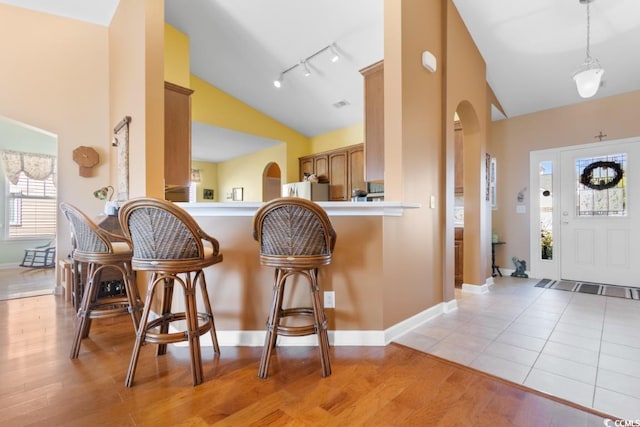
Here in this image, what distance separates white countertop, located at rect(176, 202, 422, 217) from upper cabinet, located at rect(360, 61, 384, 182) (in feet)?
2.21

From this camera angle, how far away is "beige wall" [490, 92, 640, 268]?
3.92 m

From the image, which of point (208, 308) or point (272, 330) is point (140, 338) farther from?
point (272, 330)

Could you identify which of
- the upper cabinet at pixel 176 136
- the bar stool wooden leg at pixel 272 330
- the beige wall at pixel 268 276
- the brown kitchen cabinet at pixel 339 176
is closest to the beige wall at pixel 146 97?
the upper cabinet at pixel 176 136

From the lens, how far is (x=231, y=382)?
1.71m

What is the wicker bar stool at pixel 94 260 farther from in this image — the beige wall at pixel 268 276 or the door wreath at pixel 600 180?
the door wreath at pixel 600 180

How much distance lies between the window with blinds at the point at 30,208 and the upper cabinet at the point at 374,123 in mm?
6165

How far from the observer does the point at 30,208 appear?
220 inches

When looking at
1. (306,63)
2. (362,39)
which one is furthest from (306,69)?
(362,39)

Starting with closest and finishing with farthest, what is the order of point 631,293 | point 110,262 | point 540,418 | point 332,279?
point 540,418
point 110,262
point 332,279
point 631,293

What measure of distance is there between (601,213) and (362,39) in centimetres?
395

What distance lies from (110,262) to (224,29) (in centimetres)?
352

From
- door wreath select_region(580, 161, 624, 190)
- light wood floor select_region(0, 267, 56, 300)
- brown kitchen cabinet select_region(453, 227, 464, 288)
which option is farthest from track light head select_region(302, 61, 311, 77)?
light wood floor select_region(0, 267, 56, 300)

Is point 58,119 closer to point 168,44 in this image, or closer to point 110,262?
point 168,44

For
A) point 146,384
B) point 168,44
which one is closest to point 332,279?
point 146,384
